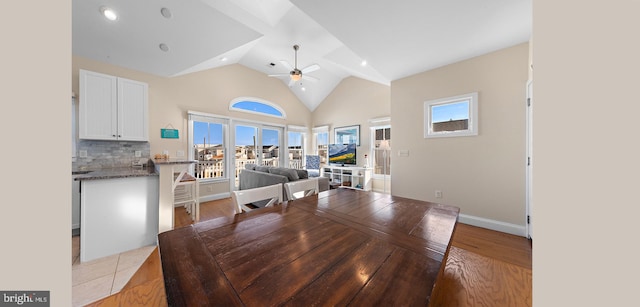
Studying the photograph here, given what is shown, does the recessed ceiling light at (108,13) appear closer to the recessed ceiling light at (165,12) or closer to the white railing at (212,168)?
the recessed ceiling light at (165,12)

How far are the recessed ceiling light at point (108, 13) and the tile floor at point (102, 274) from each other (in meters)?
2.65

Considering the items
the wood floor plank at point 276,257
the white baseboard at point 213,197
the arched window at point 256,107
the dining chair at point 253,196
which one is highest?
the arched window at point 256,107

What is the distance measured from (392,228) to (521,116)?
252 centimetres

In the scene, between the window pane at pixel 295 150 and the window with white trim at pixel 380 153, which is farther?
the window pane at pixel 295 150

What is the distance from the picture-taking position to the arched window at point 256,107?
457 cm

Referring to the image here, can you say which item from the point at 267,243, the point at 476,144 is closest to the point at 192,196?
the point at 267,243

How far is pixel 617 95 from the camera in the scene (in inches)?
7.8

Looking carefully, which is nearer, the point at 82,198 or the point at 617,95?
the point at 617,95

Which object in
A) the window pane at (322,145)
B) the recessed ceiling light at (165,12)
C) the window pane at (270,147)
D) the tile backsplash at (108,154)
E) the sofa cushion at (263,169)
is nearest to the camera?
the recessed ceiling light at (165,12)

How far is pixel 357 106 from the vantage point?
511cm

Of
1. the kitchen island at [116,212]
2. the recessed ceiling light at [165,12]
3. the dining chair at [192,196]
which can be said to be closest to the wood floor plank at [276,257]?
the kitchen island at [116,212]

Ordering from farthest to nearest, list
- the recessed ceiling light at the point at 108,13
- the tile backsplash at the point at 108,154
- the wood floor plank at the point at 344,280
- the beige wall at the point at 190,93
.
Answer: the beige wall at the point at 190,93, the tile backsplash at the point at 108,154, the recessed ceiling light at the point at 108,13, the wood floor plank at the point at 344,280
